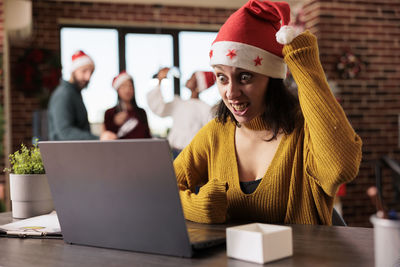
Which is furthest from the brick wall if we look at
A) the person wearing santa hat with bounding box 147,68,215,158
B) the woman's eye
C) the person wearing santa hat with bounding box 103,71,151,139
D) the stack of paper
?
the stack of paper

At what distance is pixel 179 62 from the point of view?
7.45m

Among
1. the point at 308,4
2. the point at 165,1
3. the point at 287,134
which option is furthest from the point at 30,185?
the point at 165,1

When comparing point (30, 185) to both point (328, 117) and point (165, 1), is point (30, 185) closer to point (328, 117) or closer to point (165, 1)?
point (328, 117)

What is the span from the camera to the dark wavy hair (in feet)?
5.21

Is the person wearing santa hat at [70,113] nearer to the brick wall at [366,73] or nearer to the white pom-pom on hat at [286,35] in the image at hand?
the white pom-pom on hat at [286,35]

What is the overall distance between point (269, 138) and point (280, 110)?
10cm

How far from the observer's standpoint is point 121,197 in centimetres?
102

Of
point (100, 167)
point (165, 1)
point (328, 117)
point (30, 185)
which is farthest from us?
point (165, 1)

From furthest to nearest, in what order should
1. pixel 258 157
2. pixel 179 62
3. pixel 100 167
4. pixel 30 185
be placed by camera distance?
pixel 179 62 → pixel 258 157 → pixel 30 185 → pixel 100 167

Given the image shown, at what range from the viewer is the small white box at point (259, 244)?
90 cm

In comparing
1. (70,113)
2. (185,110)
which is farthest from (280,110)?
(185,110)

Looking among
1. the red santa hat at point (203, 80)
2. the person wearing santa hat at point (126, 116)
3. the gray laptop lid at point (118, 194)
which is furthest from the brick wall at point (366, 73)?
the gray laptop lid at point (118, 194)

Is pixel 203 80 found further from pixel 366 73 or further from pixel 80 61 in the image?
pixel 366 73

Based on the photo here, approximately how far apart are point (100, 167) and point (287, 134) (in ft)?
2.45
